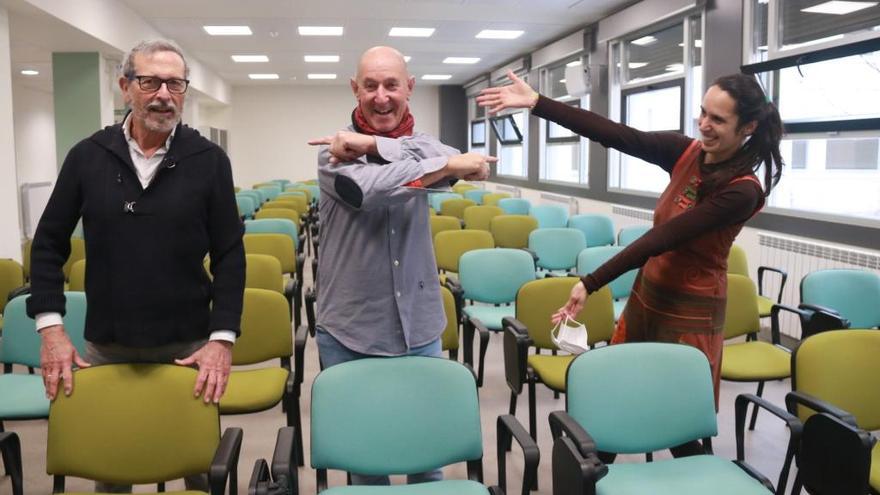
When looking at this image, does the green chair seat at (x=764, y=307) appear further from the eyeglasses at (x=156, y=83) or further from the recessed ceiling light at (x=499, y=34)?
the recessed ceiling light at (x=499, y=34)

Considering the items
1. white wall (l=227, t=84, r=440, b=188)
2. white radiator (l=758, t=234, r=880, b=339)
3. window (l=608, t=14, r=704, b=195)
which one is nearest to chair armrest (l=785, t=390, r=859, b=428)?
white radiator (l=758, t=234, r=880, b=339)

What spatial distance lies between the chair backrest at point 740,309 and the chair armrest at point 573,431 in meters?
1.76

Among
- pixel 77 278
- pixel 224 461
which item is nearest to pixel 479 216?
pixel 77 278

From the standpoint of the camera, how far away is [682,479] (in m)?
2.08

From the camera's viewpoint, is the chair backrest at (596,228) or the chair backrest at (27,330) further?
the chair backrest at (596,228)

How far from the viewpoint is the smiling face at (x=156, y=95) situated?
5.78ft

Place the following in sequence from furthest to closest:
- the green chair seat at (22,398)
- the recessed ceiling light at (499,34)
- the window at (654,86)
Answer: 1. the recessed ceiling light at (499,34)
2. the window at (654,86)
3. the green chair seat at (22,398)

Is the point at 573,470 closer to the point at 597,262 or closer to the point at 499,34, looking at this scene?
the point at 597,262

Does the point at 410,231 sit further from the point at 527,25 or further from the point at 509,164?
the point at 509,164

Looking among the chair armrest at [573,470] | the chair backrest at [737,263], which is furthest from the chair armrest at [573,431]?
the chair backrest at [737,263]

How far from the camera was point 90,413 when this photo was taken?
189 cm

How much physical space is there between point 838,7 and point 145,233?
15.9ft

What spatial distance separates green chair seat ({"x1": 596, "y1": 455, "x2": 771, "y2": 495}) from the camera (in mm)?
2012

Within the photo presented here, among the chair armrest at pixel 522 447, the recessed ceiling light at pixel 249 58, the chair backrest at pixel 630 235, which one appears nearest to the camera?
the chair armrest at pixel 522 447
